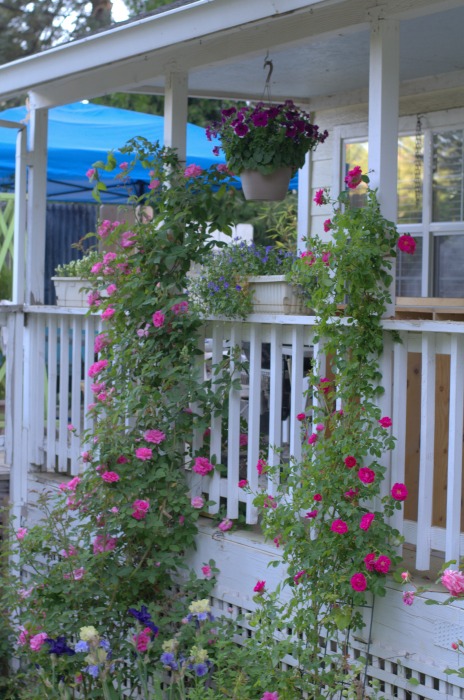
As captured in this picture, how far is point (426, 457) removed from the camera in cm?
338

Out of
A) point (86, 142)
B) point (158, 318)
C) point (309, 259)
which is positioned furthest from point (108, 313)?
point (86, 142)

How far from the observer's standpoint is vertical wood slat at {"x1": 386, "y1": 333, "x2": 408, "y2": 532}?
3.47 m

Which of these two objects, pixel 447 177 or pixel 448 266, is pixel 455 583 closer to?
pixel 448 266

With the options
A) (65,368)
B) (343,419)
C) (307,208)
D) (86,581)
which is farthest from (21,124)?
(343,419)

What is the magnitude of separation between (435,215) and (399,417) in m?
3.01

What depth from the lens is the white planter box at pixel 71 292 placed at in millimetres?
5445

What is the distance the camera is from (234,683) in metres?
3.65

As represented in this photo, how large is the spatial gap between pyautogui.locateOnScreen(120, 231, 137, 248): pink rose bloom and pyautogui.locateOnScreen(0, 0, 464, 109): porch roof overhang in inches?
31.7

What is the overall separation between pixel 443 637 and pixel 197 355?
179 centimetres

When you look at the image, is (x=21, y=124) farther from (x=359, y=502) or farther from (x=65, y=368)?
(x=359, y=502)

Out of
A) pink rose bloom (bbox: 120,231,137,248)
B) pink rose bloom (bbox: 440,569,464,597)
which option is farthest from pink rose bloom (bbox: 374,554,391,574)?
pink rose bloom (bbox: 120,231,137,248)

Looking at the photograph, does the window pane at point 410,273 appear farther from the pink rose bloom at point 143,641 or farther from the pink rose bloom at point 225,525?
the pink rose bloom at point 143,641

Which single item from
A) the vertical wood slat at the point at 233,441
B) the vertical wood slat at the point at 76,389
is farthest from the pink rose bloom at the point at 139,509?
the vertical wood slat at the point at 76,389

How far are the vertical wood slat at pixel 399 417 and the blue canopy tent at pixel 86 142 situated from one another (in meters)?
4.01
